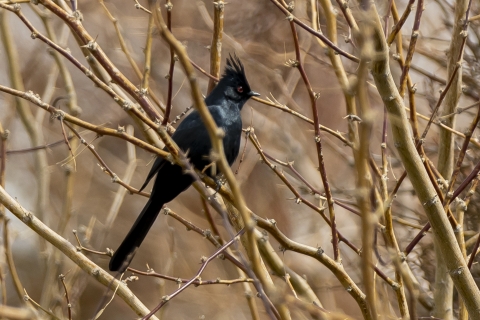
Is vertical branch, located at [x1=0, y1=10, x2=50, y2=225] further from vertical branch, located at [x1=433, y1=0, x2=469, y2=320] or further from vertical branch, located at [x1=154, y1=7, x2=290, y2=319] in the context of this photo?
vertical branch, located at [x1=154, y1=7, x2=290, y2=319]

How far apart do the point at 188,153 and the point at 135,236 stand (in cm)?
68

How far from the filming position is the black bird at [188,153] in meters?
4.07

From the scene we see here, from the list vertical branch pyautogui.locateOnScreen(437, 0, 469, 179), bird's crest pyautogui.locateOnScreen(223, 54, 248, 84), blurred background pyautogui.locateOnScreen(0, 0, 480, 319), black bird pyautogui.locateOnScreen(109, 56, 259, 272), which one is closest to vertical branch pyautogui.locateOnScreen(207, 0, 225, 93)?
black bird pyautogui.locateOnScreen(109, 56, 259, 272)

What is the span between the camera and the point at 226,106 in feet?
14.9

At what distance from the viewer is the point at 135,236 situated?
4.05 m

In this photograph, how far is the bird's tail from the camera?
389 centimetres

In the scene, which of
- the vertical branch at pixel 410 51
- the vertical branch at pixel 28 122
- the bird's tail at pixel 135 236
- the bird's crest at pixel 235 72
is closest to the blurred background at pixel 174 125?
the bird's crest at pixel 235 72

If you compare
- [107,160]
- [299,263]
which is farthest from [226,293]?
[107,160]

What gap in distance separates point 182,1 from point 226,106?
4669 millimetres

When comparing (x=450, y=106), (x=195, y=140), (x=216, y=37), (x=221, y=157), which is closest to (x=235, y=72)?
(x=195, y=140)

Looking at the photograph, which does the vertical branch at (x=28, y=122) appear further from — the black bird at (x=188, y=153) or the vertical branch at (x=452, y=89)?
the vertical branch at (x=452, y=89)

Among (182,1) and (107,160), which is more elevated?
(182,1)

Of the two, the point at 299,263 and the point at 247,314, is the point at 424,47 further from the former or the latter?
the point at 247,314

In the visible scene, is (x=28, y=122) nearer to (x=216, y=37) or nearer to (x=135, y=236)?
(x=135, y=236)
